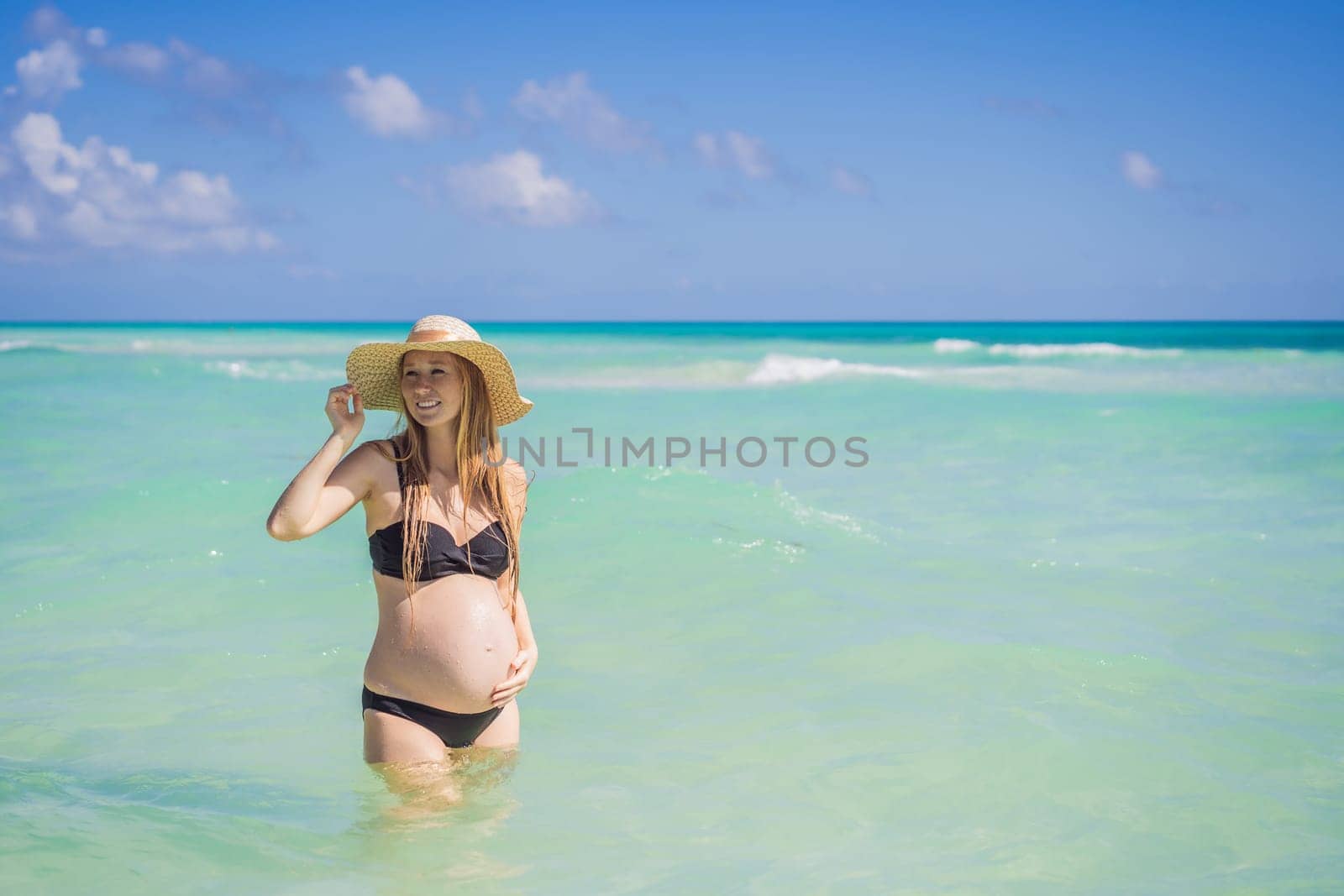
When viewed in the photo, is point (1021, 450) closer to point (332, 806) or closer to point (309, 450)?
point (309, 450)

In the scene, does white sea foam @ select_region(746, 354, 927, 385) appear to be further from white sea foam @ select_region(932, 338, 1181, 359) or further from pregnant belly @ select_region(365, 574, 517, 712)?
pregnant belly @ select_region(365, 574, 517, 712)

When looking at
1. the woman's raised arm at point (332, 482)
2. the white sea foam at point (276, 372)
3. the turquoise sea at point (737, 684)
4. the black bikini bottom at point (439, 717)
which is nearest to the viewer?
the woman's raised arm at point (332, 482)

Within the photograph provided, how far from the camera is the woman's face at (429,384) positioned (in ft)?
10.7

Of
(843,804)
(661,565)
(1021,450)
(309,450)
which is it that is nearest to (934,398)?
(1021,450)

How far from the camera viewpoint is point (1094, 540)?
810 centimetres

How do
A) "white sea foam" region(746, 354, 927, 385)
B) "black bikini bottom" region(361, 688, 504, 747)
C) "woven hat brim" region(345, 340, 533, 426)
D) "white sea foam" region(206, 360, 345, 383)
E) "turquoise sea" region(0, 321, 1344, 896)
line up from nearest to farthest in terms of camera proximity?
"woven hat brim" region(345, 340, 533, 426), "black bikini bottom" region(361, 688, 504, 747), "turquoise sea" region(0, 321, 1344, 896), "white sea foam" region(206, 360, 345, 383), "white sea foam" region(746, 354, 927, 385)

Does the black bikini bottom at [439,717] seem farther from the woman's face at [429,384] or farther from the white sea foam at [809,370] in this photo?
the white sea foam at [809,370]

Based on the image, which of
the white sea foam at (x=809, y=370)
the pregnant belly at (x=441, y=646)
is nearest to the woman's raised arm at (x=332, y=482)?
the pregnant belly at (x=441, y=646)

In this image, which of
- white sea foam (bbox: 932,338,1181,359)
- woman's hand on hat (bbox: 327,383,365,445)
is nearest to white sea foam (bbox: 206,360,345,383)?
white sea foam (bbox: 932,338,1181,359)

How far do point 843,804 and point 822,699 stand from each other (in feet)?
3.59

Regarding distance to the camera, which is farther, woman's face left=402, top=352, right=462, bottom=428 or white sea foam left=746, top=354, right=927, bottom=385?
white sea foam left=746, top=354, right=927, bottom=385

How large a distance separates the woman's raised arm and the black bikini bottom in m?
0.58

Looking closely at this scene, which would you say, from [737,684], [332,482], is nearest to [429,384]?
[332,482]

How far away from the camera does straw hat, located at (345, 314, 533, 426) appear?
10.4 ft
